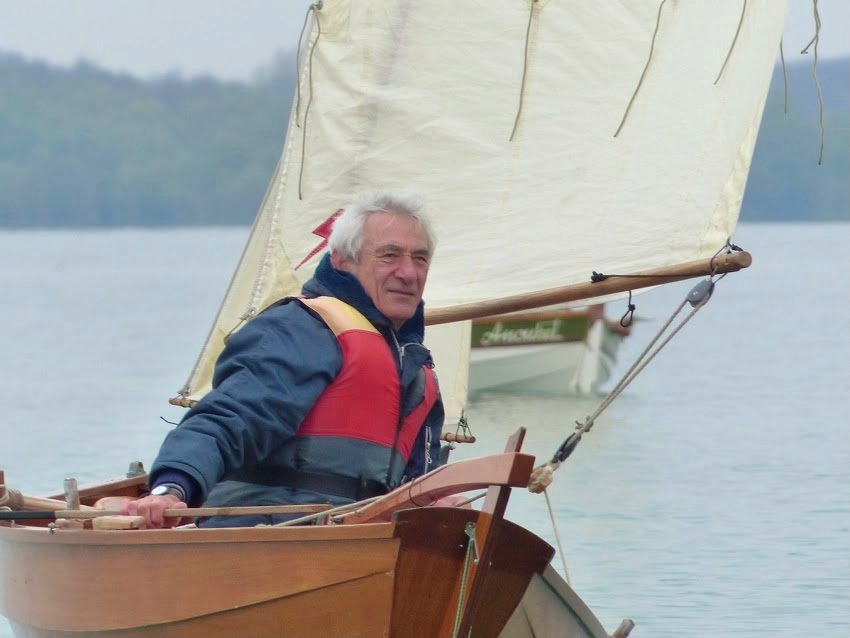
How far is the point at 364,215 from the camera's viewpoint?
14.1 ft

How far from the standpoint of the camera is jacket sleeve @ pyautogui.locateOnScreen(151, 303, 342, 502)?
385 centimetres

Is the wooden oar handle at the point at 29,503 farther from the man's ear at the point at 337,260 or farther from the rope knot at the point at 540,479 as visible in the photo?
the rope knot at the point at 540,479

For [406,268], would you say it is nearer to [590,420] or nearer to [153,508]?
[590,420]

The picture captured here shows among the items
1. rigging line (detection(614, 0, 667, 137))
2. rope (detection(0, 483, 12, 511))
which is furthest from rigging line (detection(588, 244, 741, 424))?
rope (detection(0, 483, 12, 511))

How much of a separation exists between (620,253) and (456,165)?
877 millimetres

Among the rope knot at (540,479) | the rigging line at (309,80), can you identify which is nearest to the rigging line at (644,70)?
the rigging line at (309,80)

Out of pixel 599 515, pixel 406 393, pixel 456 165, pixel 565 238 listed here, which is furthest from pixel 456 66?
pixel 599 515

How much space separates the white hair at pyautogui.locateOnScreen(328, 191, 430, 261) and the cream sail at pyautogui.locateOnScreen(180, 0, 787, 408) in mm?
1138

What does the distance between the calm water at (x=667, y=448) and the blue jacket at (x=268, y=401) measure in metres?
3.19

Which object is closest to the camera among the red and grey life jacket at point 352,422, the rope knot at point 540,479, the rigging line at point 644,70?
the rope knot at point 540,479

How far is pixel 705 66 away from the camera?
→ 225 inches

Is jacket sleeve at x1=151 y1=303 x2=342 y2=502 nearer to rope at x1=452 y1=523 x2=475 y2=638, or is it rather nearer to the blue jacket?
the blue jacket

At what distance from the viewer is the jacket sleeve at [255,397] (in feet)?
12.6

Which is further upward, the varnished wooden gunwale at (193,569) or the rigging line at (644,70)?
the rigging line at (644,70)
